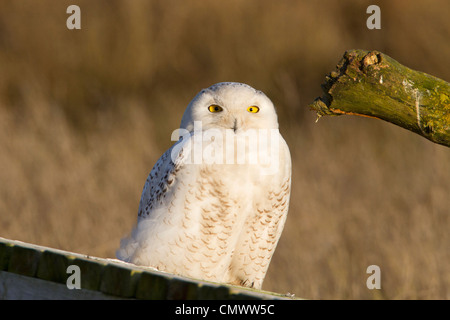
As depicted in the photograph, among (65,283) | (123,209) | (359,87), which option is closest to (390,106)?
(359,87)

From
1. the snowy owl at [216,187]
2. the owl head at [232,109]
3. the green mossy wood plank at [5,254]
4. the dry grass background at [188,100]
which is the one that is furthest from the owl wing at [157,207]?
the dry grass background at [188,100]

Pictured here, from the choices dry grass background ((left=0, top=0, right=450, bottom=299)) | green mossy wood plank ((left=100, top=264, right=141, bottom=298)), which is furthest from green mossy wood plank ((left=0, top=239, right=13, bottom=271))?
dry grass background ((left=0, top=0, right=450, bottom=299))

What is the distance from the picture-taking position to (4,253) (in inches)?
44.2

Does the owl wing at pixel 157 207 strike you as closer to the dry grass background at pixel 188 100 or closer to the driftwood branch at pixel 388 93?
the driftwood branch at pixel 388 93

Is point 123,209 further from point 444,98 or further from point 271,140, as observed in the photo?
point 444,98

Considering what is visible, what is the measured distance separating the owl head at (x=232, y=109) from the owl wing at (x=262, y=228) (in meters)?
0.13

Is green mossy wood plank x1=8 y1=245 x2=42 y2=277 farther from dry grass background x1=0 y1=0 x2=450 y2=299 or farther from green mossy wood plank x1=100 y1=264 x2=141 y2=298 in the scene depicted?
dry grass background x1=0 y1=0 x2=450 y2=299

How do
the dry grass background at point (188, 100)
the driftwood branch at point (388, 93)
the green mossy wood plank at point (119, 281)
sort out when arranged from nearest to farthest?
the green mossy wood plank at point (119, 281)
the driftwood branch at point (388, 93)
the dry grass background at point (188, 100)

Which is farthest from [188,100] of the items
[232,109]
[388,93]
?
[388,93]

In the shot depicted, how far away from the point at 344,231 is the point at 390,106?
8.82ft

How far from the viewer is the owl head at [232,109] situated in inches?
82.7

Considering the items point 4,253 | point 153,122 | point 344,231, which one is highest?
point 153,122

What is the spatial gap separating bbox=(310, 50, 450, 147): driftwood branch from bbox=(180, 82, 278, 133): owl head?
0.54 meters
